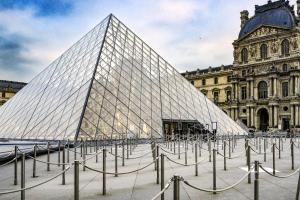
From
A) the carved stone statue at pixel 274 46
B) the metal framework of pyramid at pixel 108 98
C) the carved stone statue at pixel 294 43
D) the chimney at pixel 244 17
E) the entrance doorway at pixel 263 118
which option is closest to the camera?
the metal framework of pyramid at pixel 108 98

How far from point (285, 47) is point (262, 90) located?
7583mm

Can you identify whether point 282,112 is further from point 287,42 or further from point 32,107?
point 32,107

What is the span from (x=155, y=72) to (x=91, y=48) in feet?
15.7

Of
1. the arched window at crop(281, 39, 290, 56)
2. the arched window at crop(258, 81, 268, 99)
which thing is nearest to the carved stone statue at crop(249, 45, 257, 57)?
the arched window at crop(281, 39, 290, 56)

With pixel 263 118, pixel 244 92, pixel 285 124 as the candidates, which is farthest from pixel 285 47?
pixel 263 118

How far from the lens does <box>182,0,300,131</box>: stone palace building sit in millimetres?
52344

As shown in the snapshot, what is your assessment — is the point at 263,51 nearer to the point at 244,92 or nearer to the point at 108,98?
the point at 244,92

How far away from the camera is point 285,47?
53625mm

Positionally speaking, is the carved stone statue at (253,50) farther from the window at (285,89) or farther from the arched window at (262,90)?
the window at (285,89)

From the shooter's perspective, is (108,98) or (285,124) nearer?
(108,98)

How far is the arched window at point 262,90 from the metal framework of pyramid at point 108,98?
102ft

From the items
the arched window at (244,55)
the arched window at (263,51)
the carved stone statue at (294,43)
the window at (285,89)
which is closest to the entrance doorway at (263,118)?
the window at (285,89)

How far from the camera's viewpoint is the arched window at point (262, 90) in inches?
2203

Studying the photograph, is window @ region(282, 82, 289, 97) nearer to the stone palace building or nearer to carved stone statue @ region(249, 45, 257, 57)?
the stone palace building
